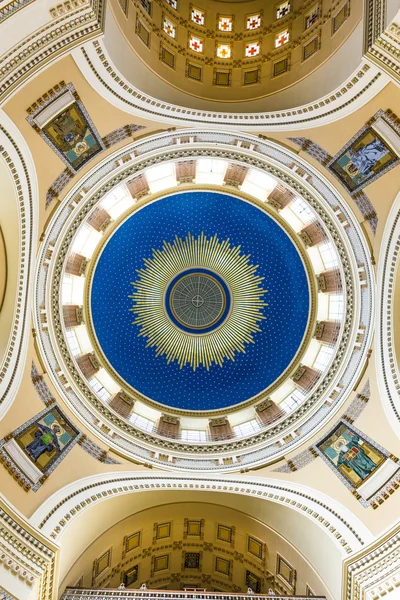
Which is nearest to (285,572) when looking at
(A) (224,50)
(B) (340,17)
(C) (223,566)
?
(C) (223,566)

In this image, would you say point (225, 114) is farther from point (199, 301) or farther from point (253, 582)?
point (253, 582)

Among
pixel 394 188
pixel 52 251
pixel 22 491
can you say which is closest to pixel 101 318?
pixel 52 251

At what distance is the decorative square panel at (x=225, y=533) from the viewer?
1777 centimetres

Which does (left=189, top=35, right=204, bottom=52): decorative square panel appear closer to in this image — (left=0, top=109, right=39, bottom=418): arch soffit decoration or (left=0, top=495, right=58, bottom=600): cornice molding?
(left=0, top=109, right=39, bottom=418): arch soffit decoration

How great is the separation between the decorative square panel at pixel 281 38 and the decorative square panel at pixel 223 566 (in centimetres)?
1939

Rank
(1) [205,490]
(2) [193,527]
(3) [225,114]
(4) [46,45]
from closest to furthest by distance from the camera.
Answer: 1. (4) [46,45]
2. (3) [225,114]
3. (1) [205,490]
4. (2) [193,527]

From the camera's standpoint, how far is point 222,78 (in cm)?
1705

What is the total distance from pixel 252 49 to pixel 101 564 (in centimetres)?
1927

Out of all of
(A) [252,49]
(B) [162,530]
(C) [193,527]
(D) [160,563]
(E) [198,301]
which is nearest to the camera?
(A) [252,49]

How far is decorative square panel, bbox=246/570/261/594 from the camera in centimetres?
1741

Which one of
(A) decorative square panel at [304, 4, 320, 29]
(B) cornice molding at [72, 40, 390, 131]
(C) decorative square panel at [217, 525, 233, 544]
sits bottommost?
(C) decorative square panel at [217, 525, 233, 544]

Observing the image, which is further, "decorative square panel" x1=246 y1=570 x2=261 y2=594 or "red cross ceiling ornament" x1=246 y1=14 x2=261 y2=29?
"decorative square panel" x1=246 y1=570 x2=261 y2=594

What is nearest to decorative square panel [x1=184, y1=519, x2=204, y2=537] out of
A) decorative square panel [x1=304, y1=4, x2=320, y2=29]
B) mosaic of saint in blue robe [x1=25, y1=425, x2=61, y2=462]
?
mosaic of saint in blue robe [x1=25, y1=425, x2=61, y2=462]

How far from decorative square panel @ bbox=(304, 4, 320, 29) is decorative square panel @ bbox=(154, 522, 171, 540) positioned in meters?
18.7
